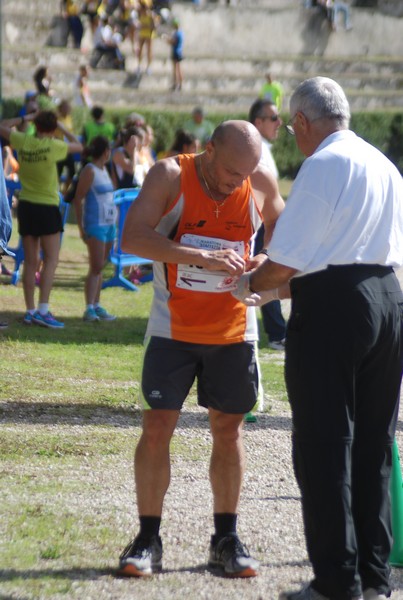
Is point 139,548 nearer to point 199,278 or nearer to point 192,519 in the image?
point 192,519

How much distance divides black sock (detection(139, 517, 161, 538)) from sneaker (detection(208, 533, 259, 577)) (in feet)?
0.96

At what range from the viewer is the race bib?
4547 millimetres

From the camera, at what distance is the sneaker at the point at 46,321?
416 inches

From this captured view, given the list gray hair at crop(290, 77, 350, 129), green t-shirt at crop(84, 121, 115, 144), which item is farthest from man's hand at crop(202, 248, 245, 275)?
green t-shirt at crop(84, 121, 115, 144)

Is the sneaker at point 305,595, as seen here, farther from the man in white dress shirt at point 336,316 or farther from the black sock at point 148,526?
the black sock at point 148,526

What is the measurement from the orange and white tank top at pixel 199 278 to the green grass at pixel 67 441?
108 centimetres

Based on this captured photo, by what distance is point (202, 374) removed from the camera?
15.4ft

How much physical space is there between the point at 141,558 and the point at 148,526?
0.44 ft

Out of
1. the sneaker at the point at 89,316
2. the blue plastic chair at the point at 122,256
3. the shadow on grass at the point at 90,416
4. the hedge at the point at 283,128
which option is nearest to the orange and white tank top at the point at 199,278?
the shadow on grass at the point at 90,416

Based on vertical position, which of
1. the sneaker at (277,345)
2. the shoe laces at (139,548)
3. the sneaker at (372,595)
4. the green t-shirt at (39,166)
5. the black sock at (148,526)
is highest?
the sneaker at (372,595)

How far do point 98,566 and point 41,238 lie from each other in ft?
20.4

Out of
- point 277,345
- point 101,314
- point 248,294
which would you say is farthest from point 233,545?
point 101,314

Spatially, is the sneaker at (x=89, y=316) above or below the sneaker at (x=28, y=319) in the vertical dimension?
below

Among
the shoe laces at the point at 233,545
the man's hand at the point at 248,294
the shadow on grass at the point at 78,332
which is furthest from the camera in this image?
the shadow on grass at the point at 78,332
